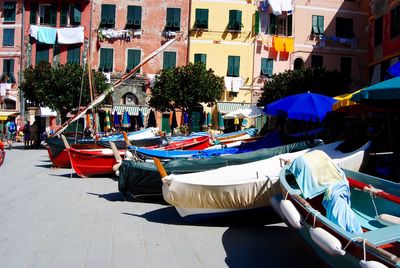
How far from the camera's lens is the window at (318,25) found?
33.8 meters

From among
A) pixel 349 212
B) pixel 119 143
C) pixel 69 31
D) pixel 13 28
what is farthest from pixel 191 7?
pixel 349 212

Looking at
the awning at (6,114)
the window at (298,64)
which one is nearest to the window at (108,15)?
the awning at (6,114)

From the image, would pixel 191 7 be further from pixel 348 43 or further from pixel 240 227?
pixel 240 227

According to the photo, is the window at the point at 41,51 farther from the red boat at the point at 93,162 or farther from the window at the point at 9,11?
the red boat at the point at 93,162

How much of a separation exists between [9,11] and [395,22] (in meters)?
28.7

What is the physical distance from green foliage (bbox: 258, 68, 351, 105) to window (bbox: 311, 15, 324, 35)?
640 cm

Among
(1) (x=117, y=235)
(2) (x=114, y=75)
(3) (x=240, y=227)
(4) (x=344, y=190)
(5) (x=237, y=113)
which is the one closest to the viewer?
(4) (x=344, y=190)

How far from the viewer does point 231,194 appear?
6.68 metres

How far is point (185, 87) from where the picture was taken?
28594 millimetres

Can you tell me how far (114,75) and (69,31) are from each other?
504cm

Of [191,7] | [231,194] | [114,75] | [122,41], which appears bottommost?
[231,194]

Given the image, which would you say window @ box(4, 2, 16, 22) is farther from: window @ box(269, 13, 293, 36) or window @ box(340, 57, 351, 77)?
window @ box(340, 57, 351, 77)

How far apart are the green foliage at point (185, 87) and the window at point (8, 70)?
43.9 feet

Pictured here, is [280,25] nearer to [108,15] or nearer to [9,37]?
[108,15]
